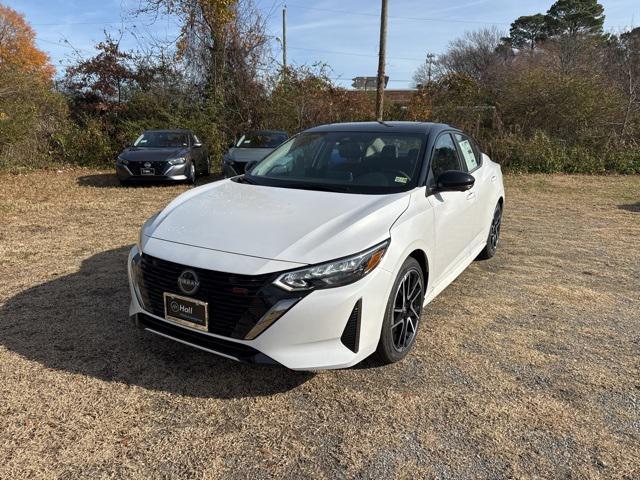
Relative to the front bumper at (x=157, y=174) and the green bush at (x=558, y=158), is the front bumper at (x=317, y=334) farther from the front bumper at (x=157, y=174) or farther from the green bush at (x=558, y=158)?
the green bush at (x=558, y=158)

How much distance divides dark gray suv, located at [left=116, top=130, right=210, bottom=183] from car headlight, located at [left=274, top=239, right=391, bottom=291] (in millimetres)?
8824

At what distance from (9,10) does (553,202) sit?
55093 millimetres

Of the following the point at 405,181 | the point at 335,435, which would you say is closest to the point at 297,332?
the point at 335,435

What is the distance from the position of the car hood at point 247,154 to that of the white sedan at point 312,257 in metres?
6.81

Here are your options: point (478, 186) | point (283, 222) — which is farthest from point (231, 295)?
point (478, 186)

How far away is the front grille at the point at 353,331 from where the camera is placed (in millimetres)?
2488

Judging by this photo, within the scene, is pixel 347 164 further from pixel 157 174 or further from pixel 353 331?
pixel 157 174

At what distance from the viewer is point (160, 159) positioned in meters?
10.4

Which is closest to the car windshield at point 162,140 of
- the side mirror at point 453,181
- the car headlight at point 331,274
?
the side mirror at point 453,181

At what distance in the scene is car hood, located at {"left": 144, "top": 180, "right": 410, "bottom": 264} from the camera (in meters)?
2.54

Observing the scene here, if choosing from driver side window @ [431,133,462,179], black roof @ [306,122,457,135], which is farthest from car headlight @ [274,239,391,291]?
black roof @ [306,122,457,135]

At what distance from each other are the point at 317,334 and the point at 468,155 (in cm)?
292

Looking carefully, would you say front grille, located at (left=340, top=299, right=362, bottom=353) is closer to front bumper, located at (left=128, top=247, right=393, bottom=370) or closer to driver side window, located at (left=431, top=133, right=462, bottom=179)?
front bumper, located at (left=128, top=247, right=393, bottom=370)

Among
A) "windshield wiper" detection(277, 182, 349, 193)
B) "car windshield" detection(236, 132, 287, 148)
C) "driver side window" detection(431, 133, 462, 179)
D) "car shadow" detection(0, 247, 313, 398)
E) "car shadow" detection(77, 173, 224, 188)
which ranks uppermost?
"driver side window" detection(431, 133, 462, 179)
